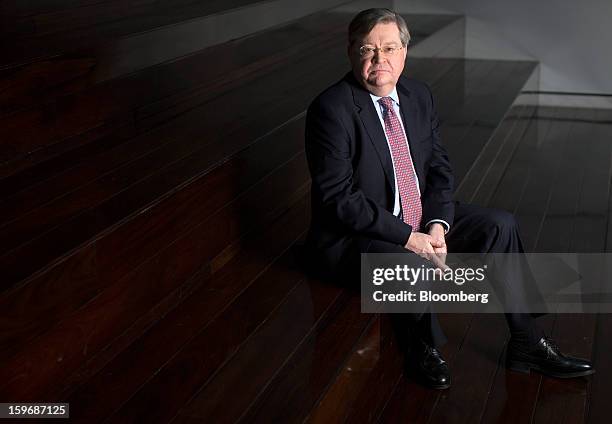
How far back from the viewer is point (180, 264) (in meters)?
2.51

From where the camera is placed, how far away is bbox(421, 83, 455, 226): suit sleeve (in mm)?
2607

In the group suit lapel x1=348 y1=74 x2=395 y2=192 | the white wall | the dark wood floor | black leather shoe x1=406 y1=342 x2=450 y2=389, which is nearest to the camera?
the dark wood floor

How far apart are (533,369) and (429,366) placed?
1.09 ft

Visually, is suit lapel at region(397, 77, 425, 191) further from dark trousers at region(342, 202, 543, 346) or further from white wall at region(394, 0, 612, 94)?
white wall at region(394, 0, 612, 94)

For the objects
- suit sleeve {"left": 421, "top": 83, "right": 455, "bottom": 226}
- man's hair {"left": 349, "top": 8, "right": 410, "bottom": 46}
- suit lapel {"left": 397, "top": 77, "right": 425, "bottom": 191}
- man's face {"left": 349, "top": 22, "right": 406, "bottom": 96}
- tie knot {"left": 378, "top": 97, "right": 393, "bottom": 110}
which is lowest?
suit sleeve {"left": 421, "top": 83, "right": 455, "bottom": 226}

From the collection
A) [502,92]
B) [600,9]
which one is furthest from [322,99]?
[600,9]

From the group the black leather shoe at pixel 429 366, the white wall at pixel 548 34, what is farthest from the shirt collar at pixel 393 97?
the white wall at pixel 548 34

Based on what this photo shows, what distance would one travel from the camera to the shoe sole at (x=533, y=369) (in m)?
2.53

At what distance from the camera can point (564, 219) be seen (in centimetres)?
388

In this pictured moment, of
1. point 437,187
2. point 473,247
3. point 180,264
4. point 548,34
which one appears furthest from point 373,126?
point 548,34

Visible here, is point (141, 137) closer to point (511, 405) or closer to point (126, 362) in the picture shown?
point (126, 362)

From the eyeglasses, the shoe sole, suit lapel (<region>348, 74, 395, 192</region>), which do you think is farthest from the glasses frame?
the shoe sole

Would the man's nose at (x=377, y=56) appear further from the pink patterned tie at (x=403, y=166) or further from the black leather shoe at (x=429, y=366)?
the black leather shoe at (x=429, y=366)

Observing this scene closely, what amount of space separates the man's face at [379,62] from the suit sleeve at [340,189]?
0.45 feet
